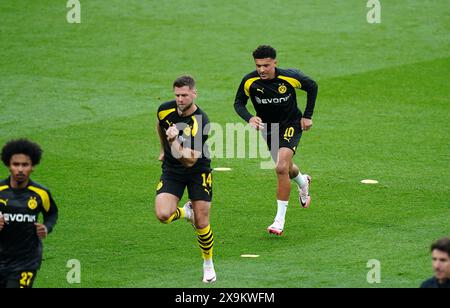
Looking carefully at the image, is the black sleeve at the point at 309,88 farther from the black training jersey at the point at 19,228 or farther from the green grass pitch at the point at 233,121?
the black training jersey at the point at 19,228

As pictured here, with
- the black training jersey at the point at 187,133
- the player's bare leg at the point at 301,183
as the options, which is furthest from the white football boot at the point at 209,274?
the player's bare leg at the point at 301,183

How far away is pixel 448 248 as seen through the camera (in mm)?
8594

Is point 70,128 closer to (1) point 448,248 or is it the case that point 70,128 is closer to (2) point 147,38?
(2) point 147,38

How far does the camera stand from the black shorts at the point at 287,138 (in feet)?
46.1

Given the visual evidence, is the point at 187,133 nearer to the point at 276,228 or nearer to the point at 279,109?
the point at 276,228

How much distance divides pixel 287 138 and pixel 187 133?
8.64ft

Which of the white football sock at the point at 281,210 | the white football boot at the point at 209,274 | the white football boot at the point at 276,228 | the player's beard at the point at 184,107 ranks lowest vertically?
the white football boot at the point at 209,274

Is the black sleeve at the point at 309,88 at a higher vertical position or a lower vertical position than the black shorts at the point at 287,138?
higher

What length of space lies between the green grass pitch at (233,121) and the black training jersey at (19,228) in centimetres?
182

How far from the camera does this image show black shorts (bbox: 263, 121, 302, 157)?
14055 millimetres

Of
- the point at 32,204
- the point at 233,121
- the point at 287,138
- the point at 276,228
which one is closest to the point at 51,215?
the point at 32,204

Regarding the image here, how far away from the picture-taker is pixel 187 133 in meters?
11.8
